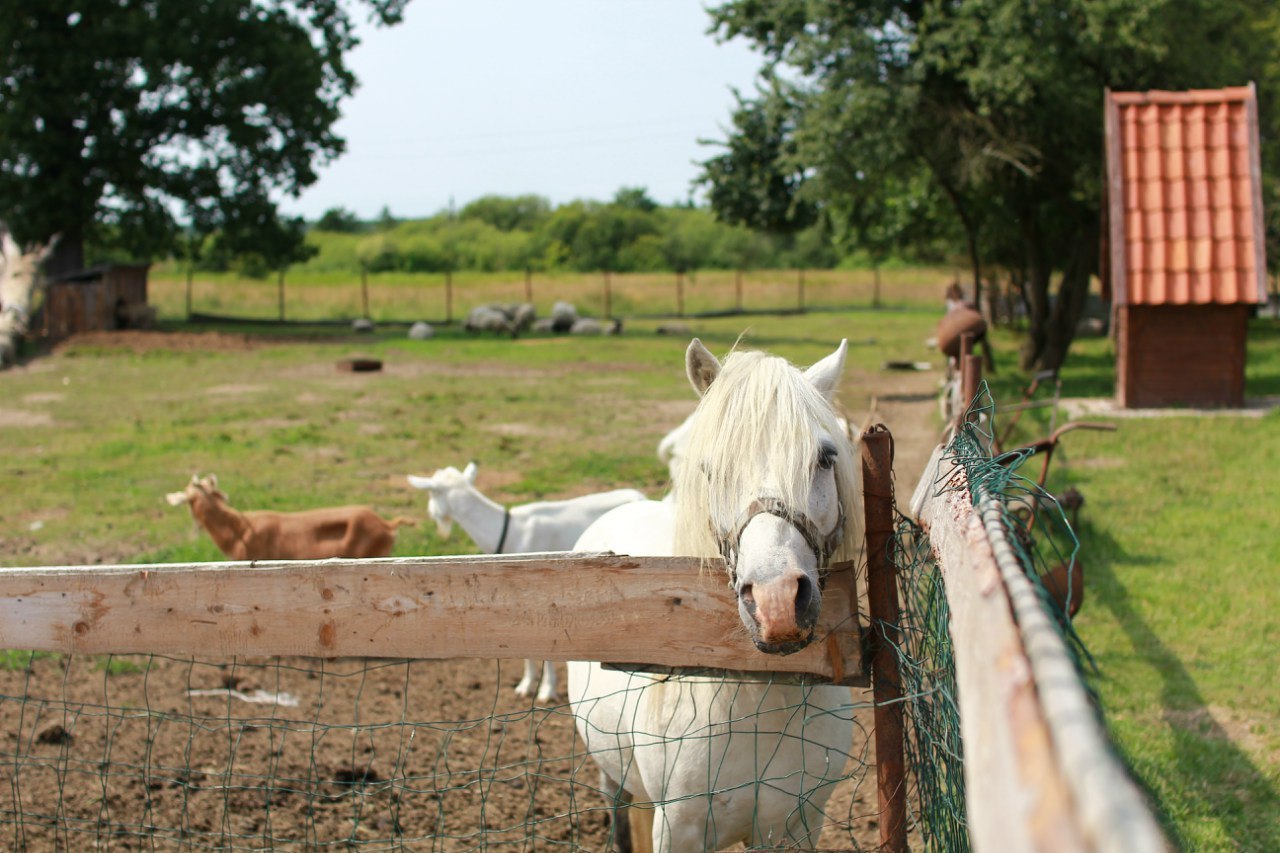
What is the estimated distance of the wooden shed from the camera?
25359mm

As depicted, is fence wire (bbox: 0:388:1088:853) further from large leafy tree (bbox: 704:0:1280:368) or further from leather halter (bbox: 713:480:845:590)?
large leafy tree (bbox: 704:0:1280:368)

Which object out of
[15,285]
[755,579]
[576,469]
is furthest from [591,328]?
[755,579]

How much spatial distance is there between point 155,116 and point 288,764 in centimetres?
2778

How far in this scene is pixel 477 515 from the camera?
7316 mm

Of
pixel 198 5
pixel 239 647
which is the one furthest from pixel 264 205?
pixel 239 647

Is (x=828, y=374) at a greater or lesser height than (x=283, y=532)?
greater

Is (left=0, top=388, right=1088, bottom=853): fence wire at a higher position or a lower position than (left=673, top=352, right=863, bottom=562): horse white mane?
lower

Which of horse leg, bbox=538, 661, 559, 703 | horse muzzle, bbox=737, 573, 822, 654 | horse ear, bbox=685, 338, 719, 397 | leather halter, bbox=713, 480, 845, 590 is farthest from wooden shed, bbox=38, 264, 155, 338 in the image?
horse muzzle, bbox=737, 573, 822, 654

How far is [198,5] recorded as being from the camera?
2797cm

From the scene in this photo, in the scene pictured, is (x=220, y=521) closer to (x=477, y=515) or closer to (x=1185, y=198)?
(x=477, y=515)

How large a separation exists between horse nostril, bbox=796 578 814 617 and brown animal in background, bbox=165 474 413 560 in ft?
17.4

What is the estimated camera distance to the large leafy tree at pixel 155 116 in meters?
26.9

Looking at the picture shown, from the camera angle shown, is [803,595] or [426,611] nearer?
[803,595]

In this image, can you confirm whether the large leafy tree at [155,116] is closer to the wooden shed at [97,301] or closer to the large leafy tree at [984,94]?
the wooden shed at [97,301]
